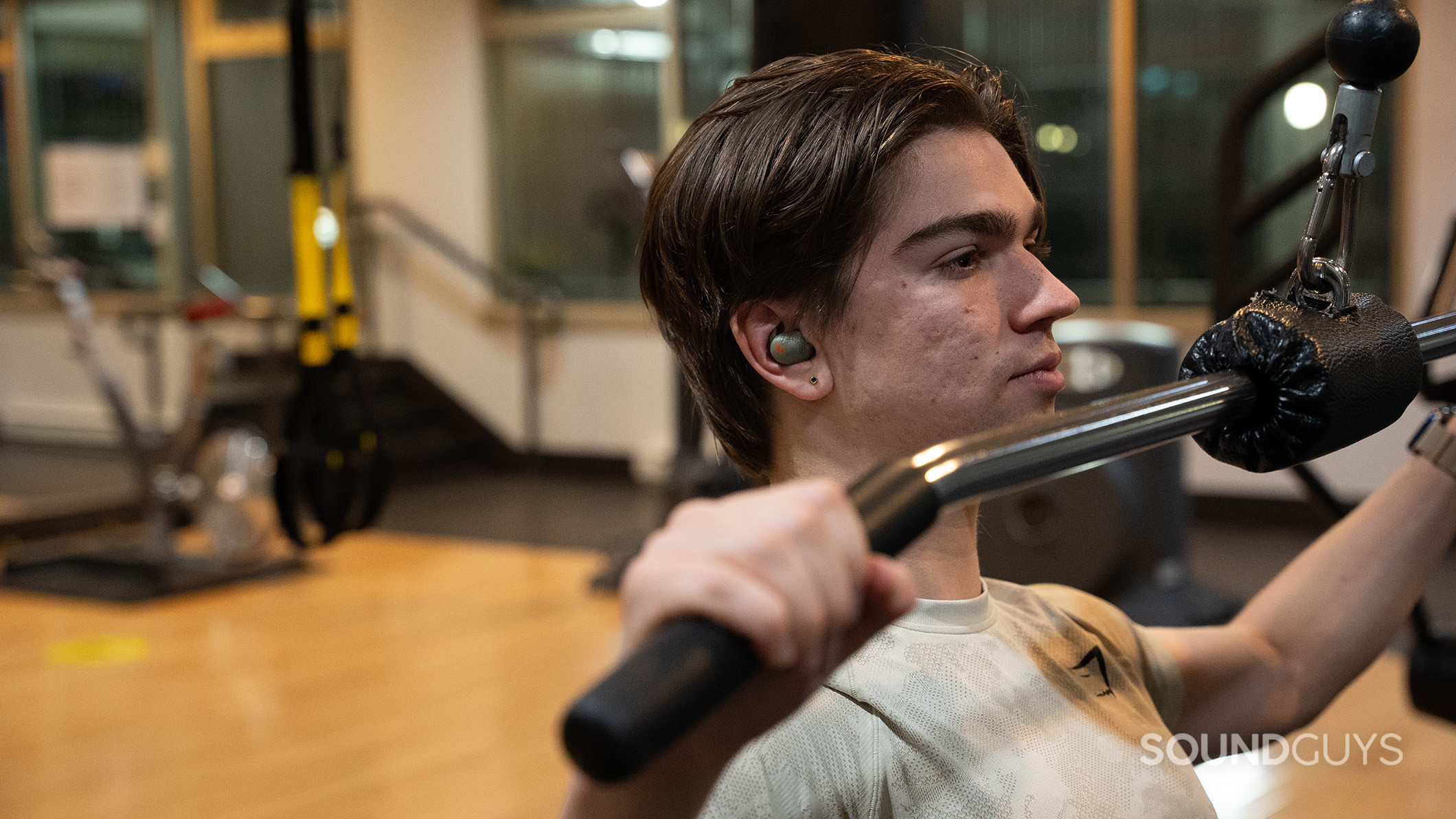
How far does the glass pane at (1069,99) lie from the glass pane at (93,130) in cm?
367

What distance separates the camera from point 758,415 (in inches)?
35.8

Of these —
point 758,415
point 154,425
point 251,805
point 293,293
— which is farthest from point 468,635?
point 293,293

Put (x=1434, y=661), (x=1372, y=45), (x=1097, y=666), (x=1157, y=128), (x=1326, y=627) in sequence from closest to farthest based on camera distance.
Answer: (x=1372, y=45) < (x=1097, y=666) < (x=1326, y=627) < (x=1434, y=661) < (x=1157, y=128)

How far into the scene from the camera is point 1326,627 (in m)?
1.03

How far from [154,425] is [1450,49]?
5174 mm

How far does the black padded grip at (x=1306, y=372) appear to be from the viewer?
2.25ft

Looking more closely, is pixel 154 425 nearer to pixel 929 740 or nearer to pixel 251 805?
pixel 251 805

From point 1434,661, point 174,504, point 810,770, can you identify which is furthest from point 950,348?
point 174,504

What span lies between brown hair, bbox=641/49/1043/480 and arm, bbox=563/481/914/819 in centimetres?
35

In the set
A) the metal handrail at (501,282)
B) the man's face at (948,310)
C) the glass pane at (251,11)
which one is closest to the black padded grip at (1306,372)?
the man's face at (948,310)

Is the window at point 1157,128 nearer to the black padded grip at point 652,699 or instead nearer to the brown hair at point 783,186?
the brown hair at point 783,186

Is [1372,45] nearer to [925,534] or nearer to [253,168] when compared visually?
[925,534]

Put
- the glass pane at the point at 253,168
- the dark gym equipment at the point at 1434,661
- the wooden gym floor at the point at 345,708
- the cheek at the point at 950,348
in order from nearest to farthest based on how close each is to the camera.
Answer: the cheek at the point at 950,348, the dark gym equipment at the point at 1434,661, the wooden gym floor at the point at 345,708, the glass pane at the point at 253,168

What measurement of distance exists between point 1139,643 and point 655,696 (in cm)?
66
